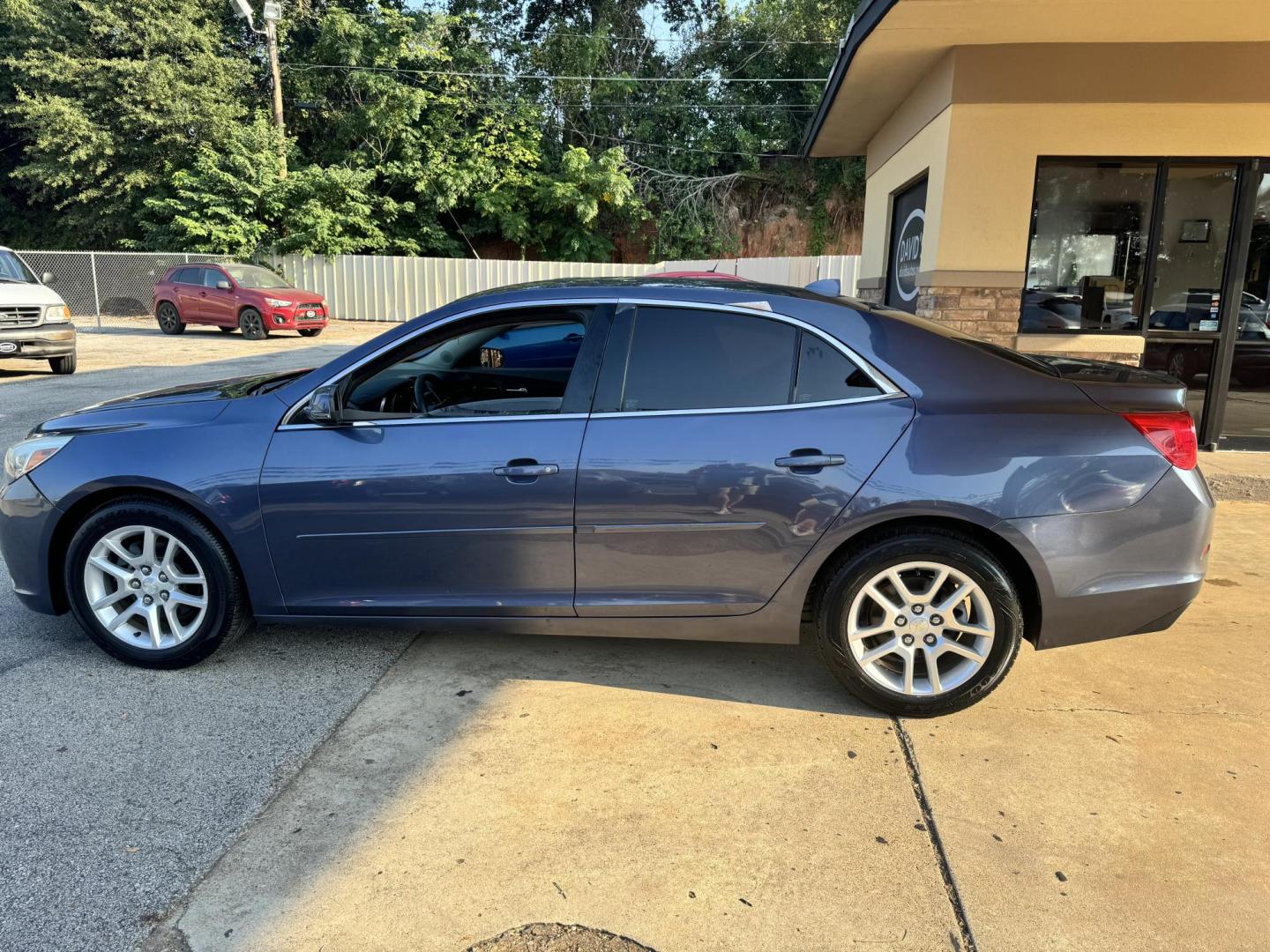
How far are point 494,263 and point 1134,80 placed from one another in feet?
71.0

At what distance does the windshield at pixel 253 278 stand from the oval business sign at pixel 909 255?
52.6 feet

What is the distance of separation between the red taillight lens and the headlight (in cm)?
431

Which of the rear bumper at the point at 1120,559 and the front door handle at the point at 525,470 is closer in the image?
the rear bumper at the point at 1120,559

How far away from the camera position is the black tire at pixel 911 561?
10.4ft

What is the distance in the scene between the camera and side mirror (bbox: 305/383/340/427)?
3.41 meters

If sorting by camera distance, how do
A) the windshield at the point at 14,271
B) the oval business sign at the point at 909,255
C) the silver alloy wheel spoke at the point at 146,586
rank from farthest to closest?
the windshield at the point at 14,271 → the oval business sign at the point at 909,255 → the silver alloy wheel spoke at the point at 146,586

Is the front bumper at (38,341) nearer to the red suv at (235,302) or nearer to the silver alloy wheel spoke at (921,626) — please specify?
the red suv at (235,302)

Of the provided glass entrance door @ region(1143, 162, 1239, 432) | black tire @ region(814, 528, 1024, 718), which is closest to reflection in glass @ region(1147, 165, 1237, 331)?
glass entrance door @ region(1143, 162, 1239, 432)

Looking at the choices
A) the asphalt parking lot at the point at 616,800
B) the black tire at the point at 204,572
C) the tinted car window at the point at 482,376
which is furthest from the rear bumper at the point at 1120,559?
the black tire at the point at 204,572

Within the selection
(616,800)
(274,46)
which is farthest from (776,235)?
(616,800)

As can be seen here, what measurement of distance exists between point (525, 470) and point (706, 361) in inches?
32.3

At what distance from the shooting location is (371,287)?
26734 millimetres

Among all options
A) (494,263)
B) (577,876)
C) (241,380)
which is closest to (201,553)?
(241,380)

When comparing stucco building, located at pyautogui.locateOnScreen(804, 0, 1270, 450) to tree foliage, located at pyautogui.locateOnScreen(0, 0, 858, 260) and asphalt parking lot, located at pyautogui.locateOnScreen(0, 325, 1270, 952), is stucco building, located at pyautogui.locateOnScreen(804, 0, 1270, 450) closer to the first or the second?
asphalt parking lot, located at pyautogui.locateOnScreen(0, 325, 1270, 952)
